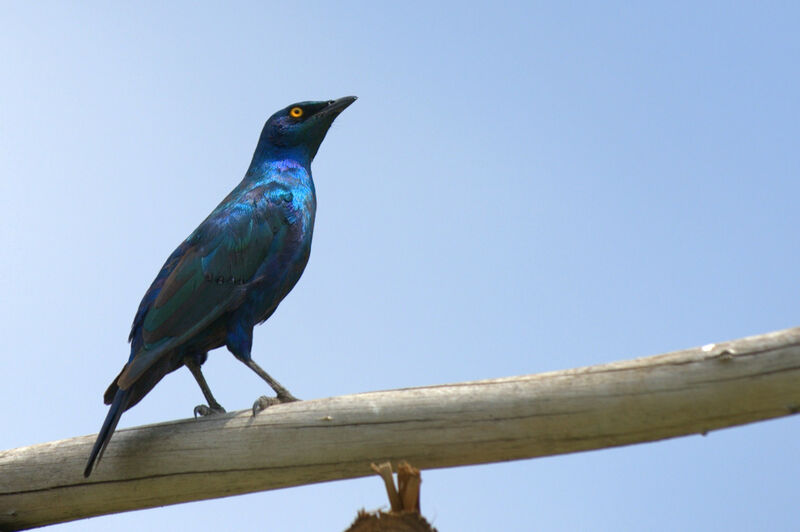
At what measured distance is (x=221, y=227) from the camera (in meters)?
4.61

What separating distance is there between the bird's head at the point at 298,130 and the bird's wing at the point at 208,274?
0.50 meters

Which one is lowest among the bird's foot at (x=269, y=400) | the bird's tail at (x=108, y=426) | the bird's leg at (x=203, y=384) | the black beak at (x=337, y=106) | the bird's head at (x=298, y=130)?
the bird's tail at (x=108, y=426)

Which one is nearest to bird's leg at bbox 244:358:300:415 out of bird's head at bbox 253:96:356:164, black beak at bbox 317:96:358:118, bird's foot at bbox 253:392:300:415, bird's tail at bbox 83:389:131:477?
bird's foot at bbox 253:392:300:415

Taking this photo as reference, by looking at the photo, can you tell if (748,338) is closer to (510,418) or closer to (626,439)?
(626,439)

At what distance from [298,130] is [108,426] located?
197cm

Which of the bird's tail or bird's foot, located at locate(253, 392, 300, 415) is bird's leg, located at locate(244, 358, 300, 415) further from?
the bird's tail

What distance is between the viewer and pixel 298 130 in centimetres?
525

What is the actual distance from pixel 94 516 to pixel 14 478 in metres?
0.40

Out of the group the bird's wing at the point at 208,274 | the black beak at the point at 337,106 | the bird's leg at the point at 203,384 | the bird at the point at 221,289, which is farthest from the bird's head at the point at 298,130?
the bird's leg at the point at 203,384

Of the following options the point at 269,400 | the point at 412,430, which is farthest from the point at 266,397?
the point at 412,430

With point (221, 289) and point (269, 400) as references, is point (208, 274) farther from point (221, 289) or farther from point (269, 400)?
point (269, 400)

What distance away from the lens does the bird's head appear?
5.23 m

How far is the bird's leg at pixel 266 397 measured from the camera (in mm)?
4152

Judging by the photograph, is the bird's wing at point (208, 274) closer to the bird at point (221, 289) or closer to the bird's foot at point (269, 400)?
the bird at point (221, 289)
